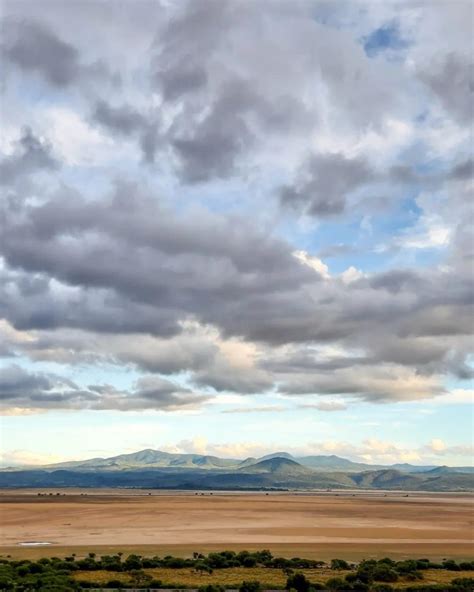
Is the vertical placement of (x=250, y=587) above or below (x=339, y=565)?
above

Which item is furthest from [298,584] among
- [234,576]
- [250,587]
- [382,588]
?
[234,576]

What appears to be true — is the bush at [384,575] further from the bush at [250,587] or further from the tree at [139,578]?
the tree at [139,578]

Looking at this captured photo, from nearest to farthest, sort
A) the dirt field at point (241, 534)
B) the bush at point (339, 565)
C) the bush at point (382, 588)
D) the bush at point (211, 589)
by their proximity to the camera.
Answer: the bush at point (211, 589) < the bush at point (382, 588) < the bush at point (339, 565) < the dirt field at point (241, 534)

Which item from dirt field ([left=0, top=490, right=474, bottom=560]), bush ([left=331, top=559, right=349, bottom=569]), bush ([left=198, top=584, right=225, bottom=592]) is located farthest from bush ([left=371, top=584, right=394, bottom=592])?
dirt field ([left=0, top=490, right=474, bottom=560])

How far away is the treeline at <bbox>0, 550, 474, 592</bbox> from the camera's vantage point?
54225 millimetres

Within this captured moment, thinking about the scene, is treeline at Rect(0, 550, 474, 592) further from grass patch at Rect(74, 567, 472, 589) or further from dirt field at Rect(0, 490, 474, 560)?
dirt field at Rect(0, 490, 474, 560)

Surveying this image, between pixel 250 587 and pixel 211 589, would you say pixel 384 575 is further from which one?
pixel 211 589

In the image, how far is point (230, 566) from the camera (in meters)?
69.0

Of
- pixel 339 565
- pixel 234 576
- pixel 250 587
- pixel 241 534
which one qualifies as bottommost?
pixel 241 534

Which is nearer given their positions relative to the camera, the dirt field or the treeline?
the treeline

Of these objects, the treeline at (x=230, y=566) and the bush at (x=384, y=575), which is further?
the bush at (x=384, y=575)

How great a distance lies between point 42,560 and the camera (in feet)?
225

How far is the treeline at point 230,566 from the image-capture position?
5422 centimetres

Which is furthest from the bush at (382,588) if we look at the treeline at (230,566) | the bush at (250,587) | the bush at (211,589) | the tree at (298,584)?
the bush at (211,589)
